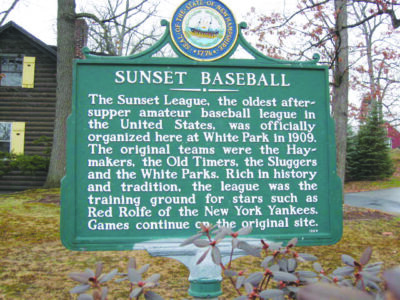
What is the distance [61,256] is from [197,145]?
2.80 metres

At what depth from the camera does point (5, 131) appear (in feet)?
48.8

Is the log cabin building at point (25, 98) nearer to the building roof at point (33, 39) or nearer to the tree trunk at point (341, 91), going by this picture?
the building roof at point (33, 39)

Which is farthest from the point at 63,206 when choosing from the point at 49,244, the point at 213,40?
the point at 49,244

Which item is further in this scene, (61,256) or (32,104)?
(32,104)

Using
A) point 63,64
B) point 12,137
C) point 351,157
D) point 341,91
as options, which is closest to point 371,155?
point 351,157

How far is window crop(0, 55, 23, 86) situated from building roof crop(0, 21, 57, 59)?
1.09m

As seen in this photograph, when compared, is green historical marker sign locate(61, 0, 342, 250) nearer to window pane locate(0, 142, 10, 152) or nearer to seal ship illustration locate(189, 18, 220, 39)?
seal ship illustration locate(189, 18, 220, 39)

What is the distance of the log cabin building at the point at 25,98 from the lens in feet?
47.7

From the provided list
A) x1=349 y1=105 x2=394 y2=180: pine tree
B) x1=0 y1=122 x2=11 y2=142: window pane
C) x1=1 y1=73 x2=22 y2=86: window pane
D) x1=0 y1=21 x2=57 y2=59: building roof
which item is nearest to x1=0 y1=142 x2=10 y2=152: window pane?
x1=0 y1=122 x2=11 y2=142: window pane

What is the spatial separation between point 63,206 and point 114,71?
3.55ft

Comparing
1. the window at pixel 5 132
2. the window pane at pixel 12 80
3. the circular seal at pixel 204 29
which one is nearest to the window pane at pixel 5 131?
the window at pixel 5 132

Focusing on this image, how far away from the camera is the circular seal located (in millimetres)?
2740

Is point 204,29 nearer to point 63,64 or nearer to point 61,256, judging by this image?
point 61,256

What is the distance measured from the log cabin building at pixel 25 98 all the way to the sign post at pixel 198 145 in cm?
1290
